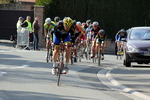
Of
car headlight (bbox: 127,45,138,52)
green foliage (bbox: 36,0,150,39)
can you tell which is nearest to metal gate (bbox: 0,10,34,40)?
green foliage (bbox: 36,0,150,39)

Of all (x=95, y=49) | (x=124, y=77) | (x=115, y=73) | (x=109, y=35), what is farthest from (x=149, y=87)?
(x=109, y=35)

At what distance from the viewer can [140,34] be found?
62.5 ft

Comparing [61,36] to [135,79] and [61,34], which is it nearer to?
[61,34]

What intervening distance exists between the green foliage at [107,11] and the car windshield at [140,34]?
14.8 metres

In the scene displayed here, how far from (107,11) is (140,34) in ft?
52.5

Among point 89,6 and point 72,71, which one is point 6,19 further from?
point 72,71

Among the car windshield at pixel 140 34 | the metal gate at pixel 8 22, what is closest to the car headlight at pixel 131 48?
the car windshield at pixel 140 34

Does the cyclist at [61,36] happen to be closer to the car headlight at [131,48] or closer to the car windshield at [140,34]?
the car headlight at [131,48]

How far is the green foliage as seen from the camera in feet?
111

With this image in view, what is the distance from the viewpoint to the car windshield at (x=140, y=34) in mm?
18891

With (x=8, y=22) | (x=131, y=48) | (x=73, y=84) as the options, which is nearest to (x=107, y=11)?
(x=8, y=22)

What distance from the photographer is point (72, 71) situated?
16.3 metres

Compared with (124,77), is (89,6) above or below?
above

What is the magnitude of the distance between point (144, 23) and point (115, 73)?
20.7 m
